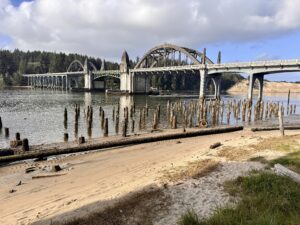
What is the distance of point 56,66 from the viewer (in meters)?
190

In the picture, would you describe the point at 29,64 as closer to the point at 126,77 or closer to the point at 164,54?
the point at 126,77

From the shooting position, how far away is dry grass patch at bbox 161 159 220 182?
9.62 m

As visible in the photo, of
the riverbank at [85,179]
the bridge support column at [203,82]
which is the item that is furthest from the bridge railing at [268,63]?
the riverbank at [85,179]

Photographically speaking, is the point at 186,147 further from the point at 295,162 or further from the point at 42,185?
the point at 42,185

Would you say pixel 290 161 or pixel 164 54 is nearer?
pixel 290 161

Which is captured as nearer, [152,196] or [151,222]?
[151,222]

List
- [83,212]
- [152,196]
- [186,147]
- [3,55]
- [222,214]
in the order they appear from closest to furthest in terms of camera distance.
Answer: [222,214], [83,212], [152,196], [186,147], [3,55]

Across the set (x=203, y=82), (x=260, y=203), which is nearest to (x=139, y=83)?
(x=203, y=82)

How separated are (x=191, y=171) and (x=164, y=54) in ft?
321

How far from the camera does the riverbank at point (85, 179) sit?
791cm

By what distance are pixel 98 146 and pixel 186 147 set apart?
19.2 ft

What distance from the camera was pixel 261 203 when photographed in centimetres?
669

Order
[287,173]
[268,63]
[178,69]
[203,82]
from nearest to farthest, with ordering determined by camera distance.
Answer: [287,173] < [268,63] < [203,82] < [178,69]

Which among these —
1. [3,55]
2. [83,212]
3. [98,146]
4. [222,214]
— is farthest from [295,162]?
[3,55]
